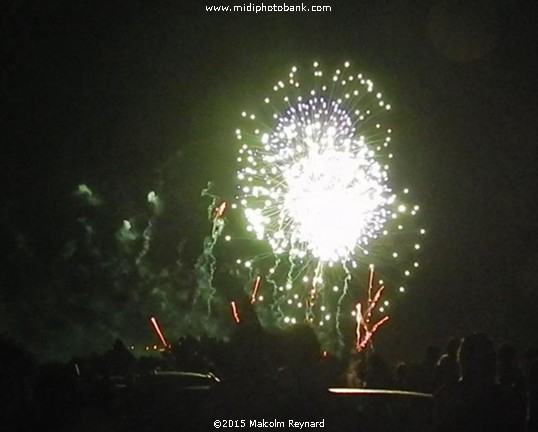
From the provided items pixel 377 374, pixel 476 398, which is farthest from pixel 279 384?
pixel 476 398

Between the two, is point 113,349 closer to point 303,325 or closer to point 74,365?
point 74,365

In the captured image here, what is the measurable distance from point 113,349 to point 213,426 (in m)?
2.43

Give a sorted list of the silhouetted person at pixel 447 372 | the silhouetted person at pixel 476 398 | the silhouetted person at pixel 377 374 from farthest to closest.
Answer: the silhouetted person at pixel 377 374
the silhouetted person at pixel 447 372
the silhouetted person at pixel 476 398

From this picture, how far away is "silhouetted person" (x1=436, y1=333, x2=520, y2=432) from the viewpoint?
28.7ft

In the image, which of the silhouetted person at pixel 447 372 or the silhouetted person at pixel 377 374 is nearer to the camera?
the silhouetted person at pixel 447 372

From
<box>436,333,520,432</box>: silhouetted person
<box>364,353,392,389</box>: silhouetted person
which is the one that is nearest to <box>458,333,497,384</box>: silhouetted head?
<box>436,333,520,432</box>: silhouetted person

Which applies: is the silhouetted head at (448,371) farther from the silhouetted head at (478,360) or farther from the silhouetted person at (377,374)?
the silhouetted person at (377,374)

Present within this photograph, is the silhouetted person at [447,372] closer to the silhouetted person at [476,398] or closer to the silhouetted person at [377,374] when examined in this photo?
the silhouetted person at [476,398]

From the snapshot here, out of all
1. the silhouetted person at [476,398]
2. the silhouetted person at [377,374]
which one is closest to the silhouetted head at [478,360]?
the silhouetted person at [476,398]

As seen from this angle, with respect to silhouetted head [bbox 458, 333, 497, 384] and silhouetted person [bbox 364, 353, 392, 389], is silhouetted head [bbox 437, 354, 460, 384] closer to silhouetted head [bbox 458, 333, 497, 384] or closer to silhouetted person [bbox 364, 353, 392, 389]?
silhouetted head [bbox 458, 333, 497, 384]

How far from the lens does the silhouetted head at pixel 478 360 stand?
8828mm

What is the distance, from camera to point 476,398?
8.80 m

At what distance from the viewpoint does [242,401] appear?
9250 millimetres

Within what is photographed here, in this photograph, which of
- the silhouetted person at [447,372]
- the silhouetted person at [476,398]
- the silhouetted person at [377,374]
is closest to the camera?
the silhouetted person at [476,398]
